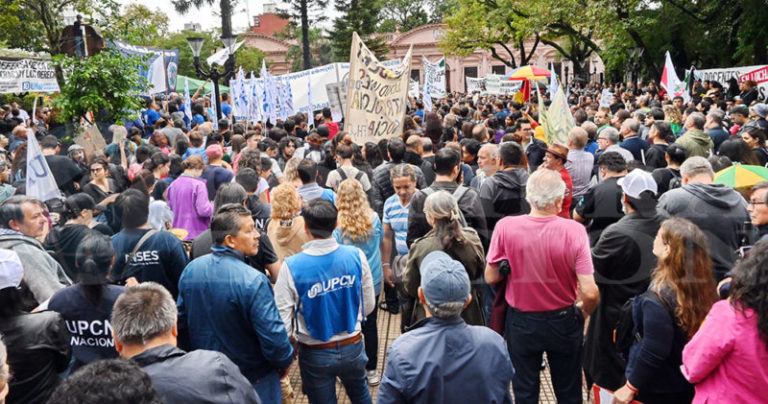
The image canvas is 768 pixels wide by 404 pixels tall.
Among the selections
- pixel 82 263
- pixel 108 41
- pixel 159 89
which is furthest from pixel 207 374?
pixel 159 89

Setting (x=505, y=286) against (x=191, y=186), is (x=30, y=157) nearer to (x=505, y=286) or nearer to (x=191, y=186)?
(x=191, y=186)

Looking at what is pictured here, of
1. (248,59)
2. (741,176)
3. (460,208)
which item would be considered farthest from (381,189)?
(248,59)

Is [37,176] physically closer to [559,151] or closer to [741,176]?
[559,151]

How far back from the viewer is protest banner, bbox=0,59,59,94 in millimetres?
12922

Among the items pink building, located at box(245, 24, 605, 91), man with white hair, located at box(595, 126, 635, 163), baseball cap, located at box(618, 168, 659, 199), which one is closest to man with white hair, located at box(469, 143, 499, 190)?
man with white hair, located at box(595, 126, 635, 163)

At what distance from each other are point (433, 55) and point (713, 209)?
5194 cm

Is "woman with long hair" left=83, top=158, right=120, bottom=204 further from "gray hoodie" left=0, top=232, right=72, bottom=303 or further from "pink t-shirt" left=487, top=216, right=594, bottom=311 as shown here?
"pink t-shirt" left=487, top=216, right=594, bottom=311

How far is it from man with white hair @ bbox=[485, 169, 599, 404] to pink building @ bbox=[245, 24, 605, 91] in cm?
5011

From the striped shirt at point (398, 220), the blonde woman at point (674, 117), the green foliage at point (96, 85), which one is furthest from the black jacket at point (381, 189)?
the blonde woman at point (674, 117)

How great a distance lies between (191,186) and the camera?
221 inches

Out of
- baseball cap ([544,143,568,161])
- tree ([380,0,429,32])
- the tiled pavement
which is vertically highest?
tree ([380,0,429,32])

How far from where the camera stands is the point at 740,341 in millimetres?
2291

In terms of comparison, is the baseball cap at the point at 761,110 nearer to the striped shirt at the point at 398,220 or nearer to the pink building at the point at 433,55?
the striped shirt at the point at 398,220

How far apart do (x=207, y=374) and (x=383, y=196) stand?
418cm
